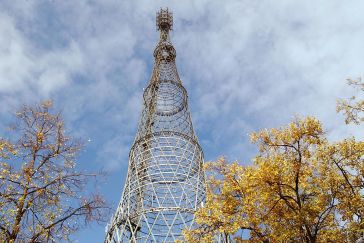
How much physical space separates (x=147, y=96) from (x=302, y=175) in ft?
61.5

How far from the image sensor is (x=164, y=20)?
37281 mm

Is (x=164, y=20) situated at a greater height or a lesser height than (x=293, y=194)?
greater

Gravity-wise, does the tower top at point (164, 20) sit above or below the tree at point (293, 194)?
above

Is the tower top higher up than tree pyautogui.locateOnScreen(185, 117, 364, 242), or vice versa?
the tower top

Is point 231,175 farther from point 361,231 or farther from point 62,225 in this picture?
point 62,225

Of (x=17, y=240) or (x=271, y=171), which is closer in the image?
(x=17, y=240)

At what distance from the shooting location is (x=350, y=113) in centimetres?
1549

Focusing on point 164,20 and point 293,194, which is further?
point 164,20

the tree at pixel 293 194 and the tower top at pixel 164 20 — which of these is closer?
the tree at pixel 293 194

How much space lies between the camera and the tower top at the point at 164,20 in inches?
1464

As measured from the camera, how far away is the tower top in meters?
37.2

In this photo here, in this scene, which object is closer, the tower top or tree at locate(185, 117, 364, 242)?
tree at locate(185, 117, 364, 242)

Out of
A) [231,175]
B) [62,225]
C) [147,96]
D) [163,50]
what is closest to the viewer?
[62,225]

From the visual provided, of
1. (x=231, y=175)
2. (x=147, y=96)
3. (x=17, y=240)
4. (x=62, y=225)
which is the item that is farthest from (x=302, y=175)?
(x=147, y=96)
